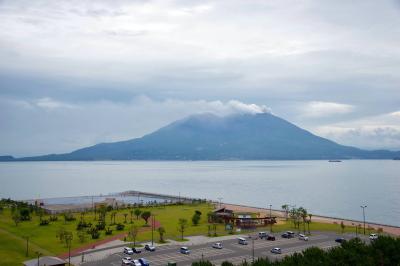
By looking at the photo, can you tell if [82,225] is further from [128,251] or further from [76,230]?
[128,251]

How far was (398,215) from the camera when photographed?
175ft

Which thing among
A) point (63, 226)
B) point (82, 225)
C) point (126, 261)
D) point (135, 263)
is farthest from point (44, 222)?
point (135, 263)

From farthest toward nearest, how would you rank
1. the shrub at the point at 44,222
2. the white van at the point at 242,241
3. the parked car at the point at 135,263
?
the shrub at the point at 44,222, the white van at the point at 242,241, the parked car at the point at 135,263

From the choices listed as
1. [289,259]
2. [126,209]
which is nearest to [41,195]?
[126,209]

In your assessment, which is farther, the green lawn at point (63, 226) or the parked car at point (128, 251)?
the green lawn at point (63, 226)

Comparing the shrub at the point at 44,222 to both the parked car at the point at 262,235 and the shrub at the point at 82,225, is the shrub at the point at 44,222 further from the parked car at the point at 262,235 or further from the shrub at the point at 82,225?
the parked car at the point at 262,235

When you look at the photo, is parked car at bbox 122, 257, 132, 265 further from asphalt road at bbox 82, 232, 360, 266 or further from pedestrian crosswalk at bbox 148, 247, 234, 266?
pedestrian crosswalk at bbox 148, 247, 234, 266

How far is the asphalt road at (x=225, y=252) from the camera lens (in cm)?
2514

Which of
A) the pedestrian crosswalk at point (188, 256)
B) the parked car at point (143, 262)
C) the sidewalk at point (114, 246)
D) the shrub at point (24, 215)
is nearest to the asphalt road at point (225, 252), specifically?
the pedestrian crosswalk at point (188, 256)

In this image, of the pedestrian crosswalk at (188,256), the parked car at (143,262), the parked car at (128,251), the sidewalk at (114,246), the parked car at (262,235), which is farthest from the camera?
the parked car at (262,235)

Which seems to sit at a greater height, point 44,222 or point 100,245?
point 44,222

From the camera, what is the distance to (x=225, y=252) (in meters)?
27.4

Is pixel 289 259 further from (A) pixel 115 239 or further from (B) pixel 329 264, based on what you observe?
(A) pixel 115 239

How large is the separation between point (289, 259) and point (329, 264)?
1623 mm
